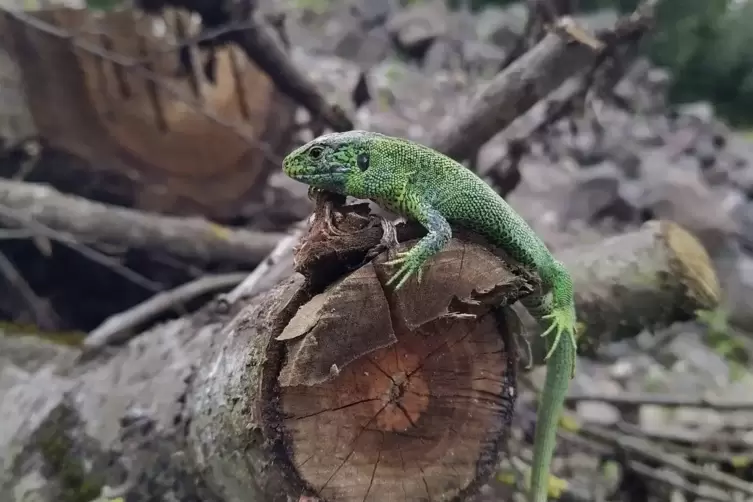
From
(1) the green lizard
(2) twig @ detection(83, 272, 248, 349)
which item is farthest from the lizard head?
(2) twig @ detection(83, 272, 248, 349)

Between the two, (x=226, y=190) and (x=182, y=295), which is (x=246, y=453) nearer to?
(x=182, y=295)

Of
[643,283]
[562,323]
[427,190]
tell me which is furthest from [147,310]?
[643,283]

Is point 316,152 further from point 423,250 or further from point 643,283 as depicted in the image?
point 643,283

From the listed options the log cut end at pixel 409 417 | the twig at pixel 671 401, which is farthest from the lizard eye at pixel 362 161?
the twig at pixel 671 401

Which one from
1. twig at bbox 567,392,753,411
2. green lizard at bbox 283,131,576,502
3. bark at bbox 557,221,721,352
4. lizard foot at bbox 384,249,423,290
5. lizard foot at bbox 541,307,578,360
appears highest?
bark at bbox 557,221,721,352

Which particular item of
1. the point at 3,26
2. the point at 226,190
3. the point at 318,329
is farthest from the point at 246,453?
the point at 3,26

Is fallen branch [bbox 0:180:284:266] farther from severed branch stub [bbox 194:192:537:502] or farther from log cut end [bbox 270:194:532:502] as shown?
log cut end [bbox 270:194:532:502]

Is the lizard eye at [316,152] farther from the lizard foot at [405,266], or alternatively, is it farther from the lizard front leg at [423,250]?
the lizard foot at [405,266]
